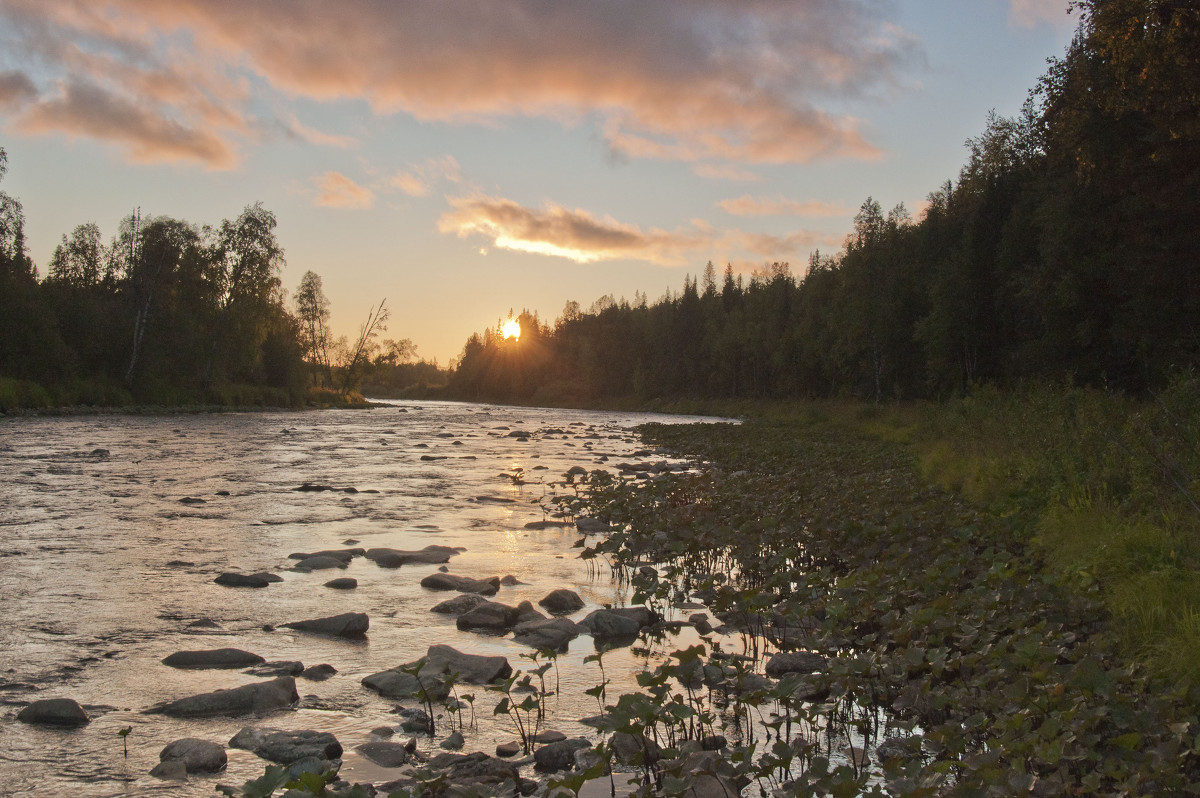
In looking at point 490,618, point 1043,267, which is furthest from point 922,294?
point 490,618

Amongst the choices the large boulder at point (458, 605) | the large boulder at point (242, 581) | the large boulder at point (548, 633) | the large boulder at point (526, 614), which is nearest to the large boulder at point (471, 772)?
the large boulder at point (548, 633)

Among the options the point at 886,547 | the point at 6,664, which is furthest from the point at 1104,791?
the point at 6,664

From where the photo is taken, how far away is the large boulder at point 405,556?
9219 millimetres

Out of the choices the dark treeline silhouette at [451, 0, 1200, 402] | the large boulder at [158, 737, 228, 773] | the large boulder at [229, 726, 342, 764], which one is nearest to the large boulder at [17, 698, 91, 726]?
the large boulder at [158, 737, 228, 773]

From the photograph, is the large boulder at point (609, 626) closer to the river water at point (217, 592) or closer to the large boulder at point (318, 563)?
the river water at point (217, 592)

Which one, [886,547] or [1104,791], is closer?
[1104,791]

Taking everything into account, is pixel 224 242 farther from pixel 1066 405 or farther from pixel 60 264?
pixel 1066 405

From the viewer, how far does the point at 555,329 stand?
510 ft

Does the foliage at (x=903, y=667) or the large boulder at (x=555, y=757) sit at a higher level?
the foliage at (x=903, y=667)

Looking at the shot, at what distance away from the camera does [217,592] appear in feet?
25.3

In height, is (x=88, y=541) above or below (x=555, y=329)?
below

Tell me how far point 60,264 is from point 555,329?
308 ft

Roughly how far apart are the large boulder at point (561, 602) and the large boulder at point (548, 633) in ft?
2.46

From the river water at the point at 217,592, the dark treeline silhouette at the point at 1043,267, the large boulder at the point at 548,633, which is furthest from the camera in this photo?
the dark treeline silhouette at the point at 1043,267
